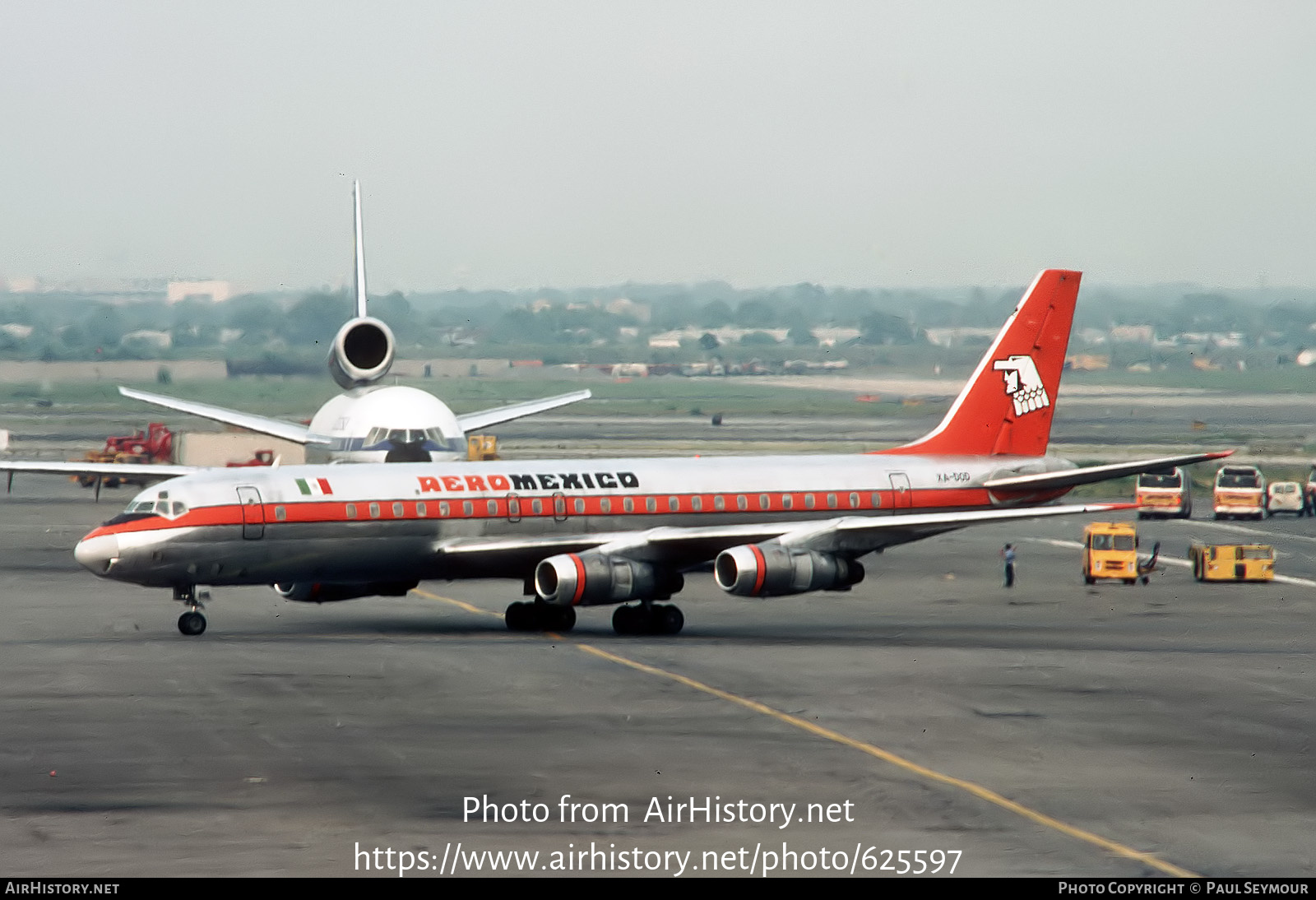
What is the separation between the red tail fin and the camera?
5119cm

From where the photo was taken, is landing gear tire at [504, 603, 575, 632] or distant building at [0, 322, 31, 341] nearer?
landing gear tire at [504, 603, 575, 632]

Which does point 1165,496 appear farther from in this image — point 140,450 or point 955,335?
point 140,450

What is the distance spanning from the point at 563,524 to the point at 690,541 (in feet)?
12.5

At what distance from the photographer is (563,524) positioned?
150 ft

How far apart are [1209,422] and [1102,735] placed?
98222 mm

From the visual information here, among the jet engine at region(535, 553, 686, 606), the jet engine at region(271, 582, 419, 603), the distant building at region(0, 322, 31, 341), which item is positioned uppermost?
the distant building at region(0, 322, 31, 341)

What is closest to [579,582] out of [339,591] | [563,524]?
[563,524]

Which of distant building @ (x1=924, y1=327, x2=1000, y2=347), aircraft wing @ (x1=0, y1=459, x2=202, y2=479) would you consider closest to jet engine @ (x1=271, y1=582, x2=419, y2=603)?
aircraft wing @ (x1=0, y1=459, x2=202, y2=479)

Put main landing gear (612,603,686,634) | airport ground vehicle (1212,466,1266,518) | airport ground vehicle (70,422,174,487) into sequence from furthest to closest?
1. airport ground vehicle (70,422,174,487)
2. airport ground vehicle (1212,466,1266,518)
3. main landing gear (612,603,686,634)

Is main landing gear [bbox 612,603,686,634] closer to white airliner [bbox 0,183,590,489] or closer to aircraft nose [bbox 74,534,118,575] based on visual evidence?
aircraft nose [bbox 74,534,118,575]

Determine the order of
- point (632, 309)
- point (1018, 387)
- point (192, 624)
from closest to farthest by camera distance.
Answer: point (192, 624) → point (1018, 387) → point (632, 309)

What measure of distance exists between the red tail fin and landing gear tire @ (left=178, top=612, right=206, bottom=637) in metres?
19.0

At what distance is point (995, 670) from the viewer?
37.8 metres
